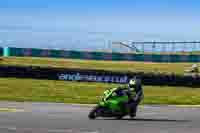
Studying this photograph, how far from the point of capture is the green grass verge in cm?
2895

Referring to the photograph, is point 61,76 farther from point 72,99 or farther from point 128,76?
point 72,99

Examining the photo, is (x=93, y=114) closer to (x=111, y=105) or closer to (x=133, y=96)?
(x=111, y=105)

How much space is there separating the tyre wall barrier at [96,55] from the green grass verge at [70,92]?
29310 mm

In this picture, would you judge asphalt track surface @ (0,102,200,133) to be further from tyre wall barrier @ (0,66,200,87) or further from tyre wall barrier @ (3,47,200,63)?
tyre wall barrier @ (3,47,200,63)

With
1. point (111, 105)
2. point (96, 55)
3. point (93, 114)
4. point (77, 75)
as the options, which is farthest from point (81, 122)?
point (96, 55)

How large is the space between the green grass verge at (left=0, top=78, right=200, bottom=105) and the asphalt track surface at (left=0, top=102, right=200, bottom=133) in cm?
718

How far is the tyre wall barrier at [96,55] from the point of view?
64.2m

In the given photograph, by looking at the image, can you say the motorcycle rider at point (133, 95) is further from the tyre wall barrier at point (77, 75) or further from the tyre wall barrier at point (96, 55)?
the tyre wall barrier at point (96, 55)

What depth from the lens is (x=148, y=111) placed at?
22.8 m

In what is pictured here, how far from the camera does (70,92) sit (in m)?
32.1

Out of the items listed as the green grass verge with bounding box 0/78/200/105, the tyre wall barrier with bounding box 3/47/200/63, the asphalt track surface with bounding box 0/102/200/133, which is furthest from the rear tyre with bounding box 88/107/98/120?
the tyre wall barrier with bounding box 3/47/200/63

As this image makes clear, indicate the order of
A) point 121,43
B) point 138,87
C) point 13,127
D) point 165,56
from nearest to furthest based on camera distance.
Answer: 1. point 13,127
2. point 138,87
3. point 165,56
4. point 121,43

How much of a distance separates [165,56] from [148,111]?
42845 mm

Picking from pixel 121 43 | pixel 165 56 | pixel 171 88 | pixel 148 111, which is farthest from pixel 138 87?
pixel 121 43
